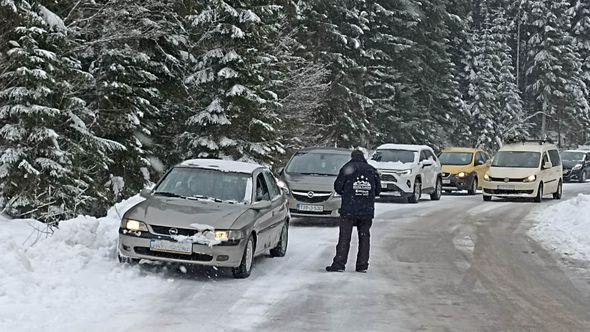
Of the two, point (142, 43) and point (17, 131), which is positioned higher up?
point (142, 43)

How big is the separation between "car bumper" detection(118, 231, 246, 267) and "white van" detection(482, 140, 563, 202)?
17500 millimetres

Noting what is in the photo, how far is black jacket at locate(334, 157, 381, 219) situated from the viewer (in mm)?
10656

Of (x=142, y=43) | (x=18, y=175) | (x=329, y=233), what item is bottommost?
(x=329, y=233)

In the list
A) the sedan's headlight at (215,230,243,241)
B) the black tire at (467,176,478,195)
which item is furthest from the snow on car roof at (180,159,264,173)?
the black tire at (467,176,478,195)

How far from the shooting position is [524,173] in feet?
82.3

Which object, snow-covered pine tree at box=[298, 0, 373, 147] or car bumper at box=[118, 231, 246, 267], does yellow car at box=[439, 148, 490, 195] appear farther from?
car bumper at box=[118, 231, 246, 267]

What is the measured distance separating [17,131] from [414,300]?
27.4 ft

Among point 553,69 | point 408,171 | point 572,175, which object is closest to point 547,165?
point 408,171

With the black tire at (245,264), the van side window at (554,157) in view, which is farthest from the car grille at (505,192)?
the black tire at (245,264)

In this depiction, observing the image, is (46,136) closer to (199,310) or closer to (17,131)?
(17,131)

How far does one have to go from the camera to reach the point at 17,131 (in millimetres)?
13516

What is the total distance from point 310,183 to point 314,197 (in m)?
0.34

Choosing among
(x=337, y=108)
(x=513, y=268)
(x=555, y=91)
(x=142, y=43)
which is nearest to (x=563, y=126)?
(x=555, y=91)

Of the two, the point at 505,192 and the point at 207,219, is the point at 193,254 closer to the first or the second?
the point at 207,219
